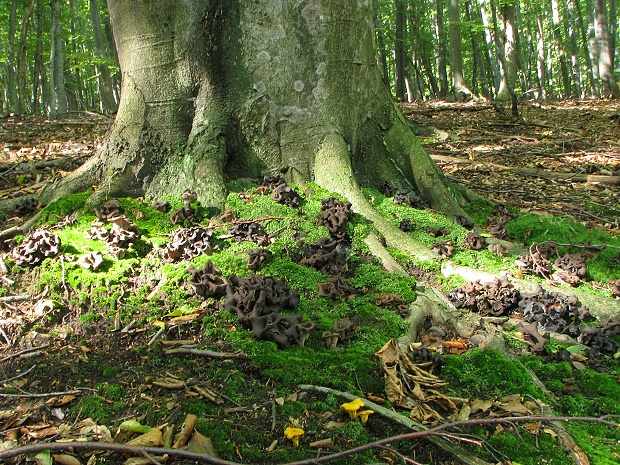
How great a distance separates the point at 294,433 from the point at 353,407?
0.42 meters

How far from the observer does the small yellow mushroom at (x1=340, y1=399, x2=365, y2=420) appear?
2920 millimetres

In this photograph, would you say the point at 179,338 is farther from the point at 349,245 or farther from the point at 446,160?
the point at 446,160

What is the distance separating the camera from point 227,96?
5.68 m

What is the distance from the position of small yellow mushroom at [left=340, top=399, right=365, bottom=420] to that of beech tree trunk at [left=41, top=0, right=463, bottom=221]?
297cm

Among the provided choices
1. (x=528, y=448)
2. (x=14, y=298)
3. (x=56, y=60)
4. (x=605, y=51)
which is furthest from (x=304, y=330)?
(x=605, y=51)

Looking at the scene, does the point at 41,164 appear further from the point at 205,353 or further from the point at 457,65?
the point at 457,65

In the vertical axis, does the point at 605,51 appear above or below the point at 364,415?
above

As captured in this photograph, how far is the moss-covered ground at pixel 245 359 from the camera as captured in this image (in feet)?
9.37

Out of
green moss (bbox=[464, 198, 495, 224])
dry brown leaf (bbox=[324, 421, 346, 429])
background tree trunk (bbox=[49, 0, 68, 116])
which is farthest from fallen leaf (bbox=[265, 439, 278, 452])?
background tree trunk (bbox=[49, 0, 68, 116])

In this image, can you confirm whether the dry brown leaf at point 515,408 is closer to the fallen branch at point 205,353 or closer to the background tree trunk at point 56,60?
the fallen branch at point 205,353

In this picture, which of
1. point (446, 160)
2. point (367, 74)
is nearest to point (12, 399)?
A: point (367, 74)

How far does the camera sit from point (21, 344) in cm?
376

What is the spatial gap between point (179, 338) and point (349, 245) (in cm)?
209

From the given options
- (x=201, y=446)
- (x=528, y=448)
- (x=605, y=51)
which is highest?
(x=605, y=51)
